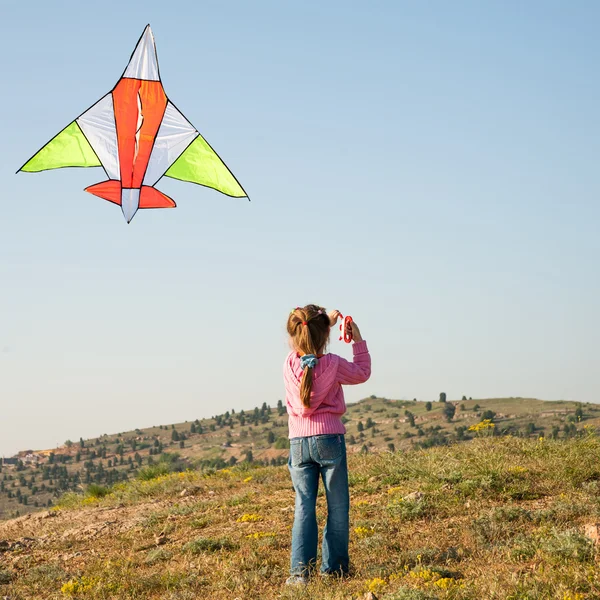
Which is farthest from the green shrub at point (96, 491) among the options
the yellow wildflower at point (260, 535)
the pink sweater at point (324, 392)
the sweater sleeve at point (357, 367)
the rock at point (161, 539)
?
the sweater sleeve at point (357, 367)

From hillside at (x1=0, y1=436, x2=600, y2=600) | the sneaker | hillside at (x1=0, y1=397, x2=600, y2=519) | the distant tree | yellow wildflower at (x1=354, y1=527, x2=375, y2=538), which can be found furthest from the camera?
the distant tree

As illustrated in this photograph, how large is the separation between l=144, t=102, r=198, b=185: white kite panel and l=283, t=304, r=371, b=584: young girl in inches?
136

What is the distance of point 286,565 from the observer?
7.64 m

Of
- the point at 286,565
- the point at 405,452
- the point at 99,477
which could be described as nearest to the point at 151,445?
the point at 99,477

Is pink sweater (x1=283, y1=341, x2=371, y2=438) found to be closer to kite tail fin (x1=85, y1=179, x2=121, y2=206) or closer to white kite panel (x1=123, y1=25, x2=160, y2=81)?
kite tail fin (x1=85, y1=179, x2=121, y2=206)

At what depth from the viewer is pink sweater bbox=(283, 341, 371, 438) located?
658 centimetres

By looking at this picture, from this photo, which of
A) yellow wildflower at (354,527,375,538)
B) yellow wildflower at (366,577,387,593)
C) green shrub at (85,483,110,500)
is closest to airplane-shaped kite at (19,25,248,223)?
yellow wildflower at (354,527,375,538)

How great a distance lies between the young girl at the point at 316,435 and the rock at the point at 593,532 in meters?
2.19

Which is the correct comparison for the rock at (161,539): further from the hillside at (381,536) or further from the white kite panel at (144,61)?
the white kite panel at (144,61)

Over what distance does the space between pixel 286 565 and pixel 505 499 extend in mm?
3122

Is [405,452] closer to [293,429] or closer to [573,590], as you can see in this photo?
[293,429]

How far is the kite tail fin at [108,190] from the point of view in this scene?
9281 mm

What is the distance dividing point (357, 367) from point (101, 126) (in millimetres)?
4744

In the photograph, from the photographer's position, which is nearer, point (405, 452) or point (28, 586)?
point (28, 586)
